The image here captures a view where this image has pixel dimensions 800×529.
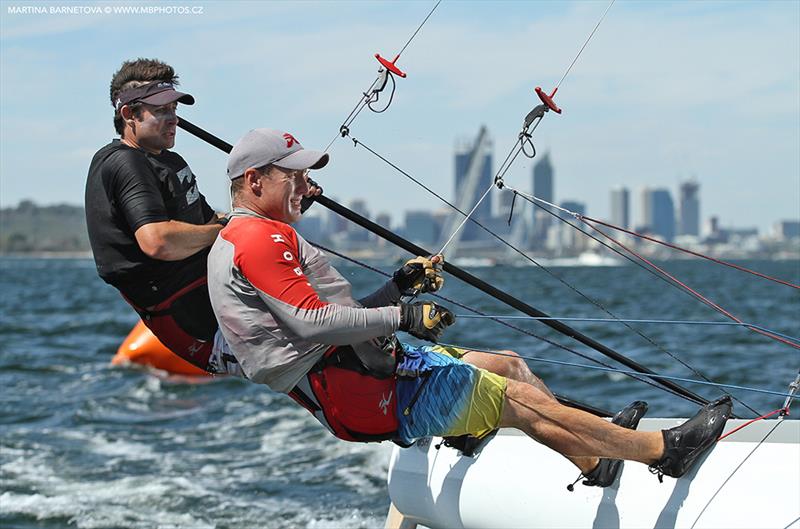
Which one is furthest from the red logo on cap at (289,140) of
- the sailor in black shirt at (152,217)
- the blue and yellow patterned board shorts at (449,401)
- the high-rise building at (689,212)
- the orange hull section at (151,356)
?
the high-rise building at (689,212)

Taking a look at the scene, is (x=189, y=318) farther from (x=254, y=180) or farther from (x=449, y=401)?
(x=449, y=401)

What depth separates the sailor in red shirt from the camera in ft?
10.00

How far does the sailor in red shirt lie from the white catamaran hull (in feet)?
→ 0.36

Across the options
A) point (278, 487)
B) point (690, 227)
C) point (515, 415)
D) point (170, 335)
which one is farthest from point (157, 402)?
point (690, 227)

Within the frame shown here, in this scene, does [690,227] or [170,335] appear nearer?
[170,335]

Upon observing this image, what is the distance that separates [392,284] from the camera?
3.34m

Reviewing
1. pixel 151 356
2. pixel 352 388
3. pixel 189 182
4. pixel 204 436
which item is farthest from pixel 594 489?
pixel 151 356

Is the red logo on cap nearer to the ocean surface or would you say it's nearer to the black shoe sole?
the ocean surface

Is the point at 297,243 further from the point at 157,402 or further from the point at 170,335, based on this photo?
the point at 157,402

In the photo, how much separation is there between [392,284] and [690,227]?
101 m

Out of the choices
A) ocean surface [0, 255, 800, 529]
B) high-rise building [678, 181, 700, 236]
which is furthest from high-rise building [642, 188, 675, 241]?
ocean surface [0, 255, 800, 529]

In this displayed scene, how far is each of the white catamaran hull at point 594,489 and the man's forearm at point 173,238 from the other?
131cm

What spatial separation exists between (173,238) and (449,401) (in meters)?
0.95

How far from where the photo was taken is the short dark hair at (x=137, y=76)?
3502 mm
